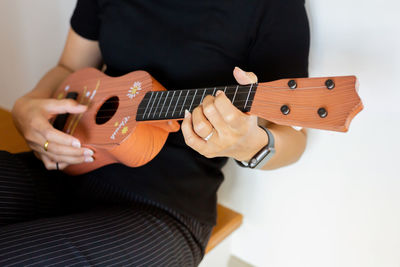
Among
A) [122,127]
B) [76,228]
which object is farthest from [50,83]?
[76,228]

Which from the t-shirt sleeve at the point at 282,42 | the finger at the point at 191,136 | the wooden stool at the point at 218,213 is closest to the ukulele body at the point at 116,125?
the finger at the point at 191,136

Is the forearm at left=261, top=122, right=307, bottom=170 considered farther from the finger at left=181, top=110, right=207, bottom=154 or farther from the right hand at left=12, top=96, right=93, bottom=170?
the right hand at left=12, top=96, right=93, bottom=170

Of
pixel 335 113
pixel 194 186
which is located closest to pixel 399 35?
pixel 335 113

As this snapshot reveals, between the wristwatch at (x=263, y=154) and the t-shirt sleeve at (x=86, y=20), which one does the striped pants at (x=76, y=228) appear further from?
the t-shirt sleeve at (x=86, y=20)

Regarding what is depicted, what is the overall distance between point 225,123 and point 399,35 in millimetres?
485

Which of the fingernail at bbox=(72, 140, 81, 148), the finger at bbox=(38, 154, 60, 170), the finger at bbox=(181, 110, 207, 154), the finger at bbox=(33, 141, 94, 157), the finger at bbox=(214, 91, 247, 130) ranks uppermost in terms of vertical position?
the finger at bbox=(214, 91, 247, 130)

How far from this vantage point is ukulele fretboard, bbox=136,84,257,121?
562 mm

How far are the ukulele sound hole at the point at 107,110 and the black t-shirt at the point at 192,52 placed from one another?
0.12 metres

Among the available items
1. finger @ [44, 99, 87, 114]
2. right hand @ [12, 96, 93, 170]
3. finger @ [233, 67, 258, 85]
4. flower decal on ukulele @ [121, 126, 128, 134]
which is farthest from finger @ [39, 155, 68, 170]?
finger @ [233, 67, 258, 85]

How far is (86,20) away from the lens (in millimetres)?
1020

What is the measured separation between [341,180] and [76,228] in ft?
2.19

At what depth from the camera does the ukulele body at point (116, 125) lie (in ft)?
2.41

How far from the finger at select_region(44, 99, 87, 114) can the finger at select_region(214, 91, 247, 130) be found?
0.44 meters

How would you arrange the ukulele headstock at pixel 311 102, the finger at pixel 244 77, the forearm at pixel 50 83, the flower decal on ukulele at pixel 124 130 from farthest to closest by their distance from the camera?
the forearm at pixel 50 83 → the flower decal on ukulele at pixel 124 130 → the finger at pixel 244 77 → the ukulele headstock at pixel 311 102
